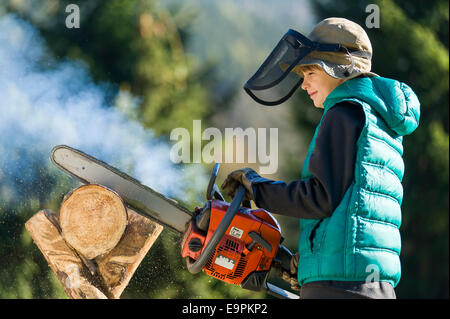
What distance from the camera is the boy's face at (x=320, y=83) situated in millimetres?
2254

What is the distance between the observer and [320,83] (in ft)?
7.44

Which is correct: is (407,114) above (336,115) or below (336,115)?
above

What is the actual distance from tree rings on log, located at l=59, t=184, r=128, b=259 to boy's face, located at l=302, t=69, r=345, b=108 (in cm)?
108

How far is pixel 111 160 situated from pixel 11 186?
0.77 meters

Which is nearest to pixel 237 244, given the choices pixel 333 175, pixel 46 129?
pixel 333 175

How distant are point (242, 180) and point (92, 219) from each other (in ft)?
2.97

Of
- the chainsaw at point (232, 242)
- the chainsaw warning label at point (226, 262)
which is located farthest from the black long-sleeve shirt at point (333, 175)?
the chainsaw warning label at point (226, 262)

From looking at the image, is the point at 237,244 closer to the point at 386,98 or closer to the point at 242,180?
the point at 242,180

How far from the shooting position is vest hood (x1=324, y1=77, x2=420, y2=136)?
2.04 metres

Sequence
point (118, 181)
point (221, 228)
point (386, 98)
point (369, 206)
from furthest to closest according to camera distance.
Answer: point (118, 181), point (221, 228), point (386, 98), point (369, 206)

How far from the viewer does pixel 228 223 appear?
220 cm

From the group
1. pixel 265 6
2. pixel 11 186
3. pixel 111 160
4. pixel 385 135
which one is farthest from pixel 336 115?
pixel 265 6

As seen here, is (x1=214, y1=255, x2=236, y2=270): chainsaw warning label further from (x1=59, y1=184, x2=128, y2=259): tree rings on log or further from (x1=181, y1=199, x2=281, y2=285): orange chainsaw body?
(x1=59, y1=184, x2=128, y2=259): tree rings on log
